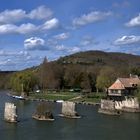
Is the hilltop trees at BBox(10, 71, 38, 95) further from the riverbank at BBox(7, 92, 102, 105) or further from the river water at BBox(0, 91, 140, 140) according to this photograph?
the river water at BBox(0, 91, 140, 140)

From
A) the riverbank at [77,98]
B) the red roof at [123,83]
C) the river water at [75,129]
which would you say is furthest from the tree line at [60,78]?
the river water at [75,129]

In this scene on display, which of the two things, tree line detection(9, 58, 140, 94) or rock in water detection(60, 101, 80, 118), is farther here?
tree line detection(9, 58, 140, 94)

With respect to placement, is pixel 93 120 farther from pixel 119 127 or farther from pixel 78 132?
pixel 78 132

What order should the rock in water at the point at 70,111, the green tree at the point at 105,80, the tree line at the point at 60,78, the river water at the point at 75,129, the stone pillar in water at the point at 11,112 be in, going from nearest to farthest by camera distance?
the river water at the point at 75,129
the stone pillar in water at the point at 11,112
the rock in water at the point at 70,111
the green tree at the point at 105,80
the tree line at the point at 60,78

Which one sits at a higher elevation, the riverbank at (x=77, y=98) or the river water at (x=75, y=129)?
the riverbank at (x=77, y=98)

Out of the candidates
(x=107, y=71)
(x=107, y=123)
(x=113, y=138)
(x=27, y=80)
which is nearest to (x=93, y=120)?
(x=107, y=123)

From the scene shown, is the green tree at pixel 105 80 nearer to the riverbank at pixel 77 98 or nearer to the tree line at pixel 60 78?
the tree line at pixel 60 78

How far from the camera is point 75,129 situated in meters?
66.2

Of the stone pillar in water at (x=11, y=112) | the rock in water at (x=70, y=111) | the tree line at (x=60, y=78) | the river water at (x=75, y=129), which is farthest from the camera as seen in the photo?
the tree line at (x=60, y=78)

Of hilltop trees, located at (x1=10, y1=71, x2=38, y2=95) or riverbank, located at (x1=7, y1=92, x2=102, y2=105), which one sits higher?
hilltop trees, located at (x1=10, y1=71, x2=38, y2=95)

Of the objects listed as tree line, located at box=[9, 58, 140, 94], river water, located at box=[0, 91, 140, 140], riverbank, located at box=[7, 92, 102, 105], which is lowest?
river water, located at box=[0, 91, 140, 140]

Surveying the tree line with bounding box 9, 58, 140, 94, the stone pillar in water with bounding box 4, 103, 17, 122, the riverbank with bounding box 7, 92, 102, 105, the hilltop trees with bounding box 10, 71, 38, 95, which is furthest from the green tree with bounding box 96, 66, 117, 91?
the stone pillar in water with bounding box 4, 103, 17, 122

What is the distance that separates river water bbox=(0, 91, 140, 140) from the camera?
59594 millimetres

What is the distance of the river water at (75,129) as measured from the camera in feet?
196
